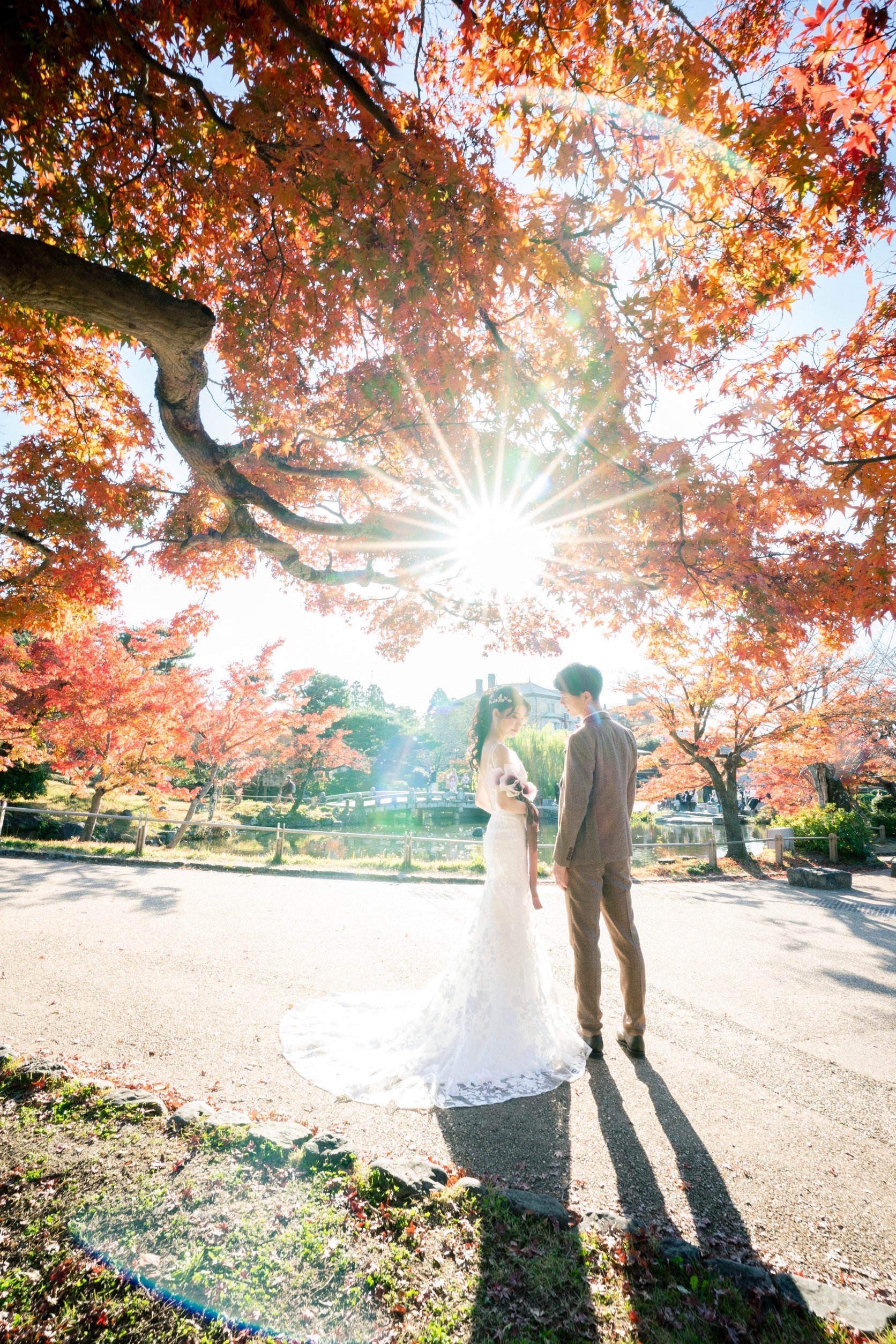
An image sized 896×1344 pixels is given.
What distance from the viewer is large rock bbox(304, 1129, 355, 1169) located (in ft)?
7.51

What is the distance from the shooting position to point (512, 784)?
12.7 ft

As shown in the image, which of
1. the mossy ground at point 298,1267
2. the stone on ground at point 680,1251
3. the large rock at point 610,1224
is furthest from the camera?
the large rock at point 610,1224

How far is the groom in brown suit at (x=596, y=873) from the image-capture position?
143 inches

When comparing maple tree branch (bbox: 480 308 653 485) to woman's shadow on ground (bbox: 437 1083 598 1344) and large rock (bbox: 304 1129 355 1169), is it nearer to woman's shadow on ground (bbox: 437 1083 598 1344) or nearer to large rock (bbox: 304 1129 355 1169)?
woman's shadow on ground (bbox: 437 1083 598 1344)

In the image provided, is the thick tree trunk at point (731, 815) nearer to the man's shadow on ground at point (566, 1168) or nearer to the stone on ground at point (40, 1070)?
the man's shadow on ground at point (566, 1168)

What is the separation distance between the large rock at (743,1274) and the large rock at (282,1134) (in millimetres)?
1620

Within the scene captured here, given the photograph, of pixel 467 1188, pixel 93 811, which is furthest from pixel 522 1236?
pixel 93 811

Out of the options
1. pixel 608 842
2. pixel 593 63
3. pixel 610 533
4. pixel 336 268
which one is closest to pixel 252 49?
pixel 336 268

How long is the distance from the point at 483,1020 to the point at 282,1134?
4.72 ft

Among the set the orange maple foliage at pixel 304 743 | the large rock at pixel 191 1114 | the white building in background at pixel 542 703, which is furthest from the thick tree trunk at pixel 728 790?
the white building in background at pixel 542 703

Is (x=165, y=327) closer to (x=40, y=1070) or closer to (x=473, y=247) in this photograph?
(x=473, y=247)

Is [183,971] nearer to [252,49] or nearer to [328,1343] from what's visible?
[328,1343]

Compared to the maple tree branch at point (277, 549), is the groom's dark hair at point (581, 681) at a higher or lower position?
lower

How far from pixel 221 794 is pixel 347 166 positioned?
91.8 feet
